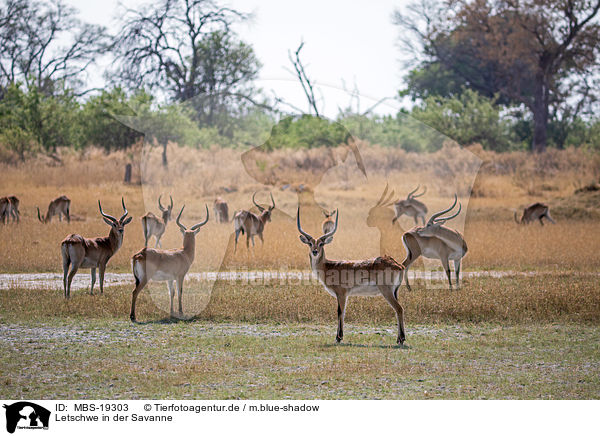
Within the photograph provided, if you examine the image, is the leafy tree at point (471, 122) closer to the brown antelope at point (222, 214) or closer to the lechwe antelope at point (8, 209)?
the brown antelope at point (222, 214)

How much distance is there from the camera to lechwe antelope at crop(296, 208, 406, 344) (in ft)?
24.6

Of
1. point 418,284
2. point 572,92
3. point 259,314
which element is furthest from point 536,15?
point 259,314

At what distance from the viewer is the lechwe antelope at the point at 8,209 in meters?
18.4

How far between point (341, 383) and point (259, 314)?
3119 mm

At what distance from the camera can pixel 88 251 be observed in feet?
34.2

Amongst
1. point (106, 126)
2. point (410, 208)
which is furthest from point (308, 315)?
point (106, 126)

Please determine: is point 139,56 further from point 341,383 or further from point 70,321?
point 341,383

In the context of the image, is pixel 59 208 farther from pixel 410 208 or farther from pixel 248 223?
pixel 410 208

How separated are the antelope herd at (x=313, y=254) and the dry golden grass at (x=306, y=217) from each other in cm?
45

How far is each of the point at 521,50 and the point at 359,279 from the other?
1173 inches
